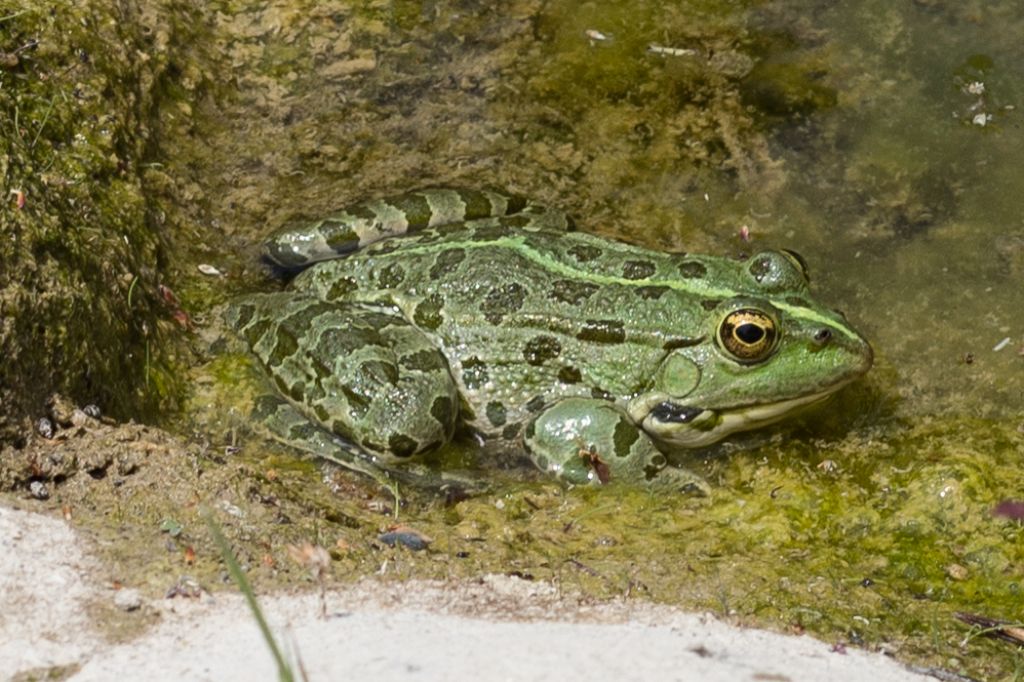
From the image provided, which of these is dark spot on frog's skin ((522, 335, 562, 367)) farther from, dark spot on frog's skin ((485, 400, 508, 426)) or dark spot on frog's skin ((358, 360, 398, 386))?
dark spot on frog's skin ((358, 360, 398, 386))

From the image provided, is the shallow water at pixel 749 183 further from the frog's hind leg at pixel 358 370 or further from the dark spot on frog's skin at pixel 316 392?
the dark spot on frog's skin at pixel 316 392

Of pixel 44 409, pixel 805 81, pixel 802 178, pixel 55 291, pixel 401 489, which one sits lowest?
pixel 401 489

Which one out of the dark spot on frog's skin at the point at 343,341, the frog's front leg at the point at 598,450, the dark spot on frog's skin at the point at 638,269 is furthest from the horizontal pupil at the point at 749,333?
the dark spot on frog's skin at the point at 343,341

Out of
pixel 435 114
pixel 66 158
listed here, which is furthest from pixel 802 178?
pixel 66 158

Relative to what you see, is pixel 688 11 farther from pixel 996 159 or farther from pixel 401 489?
pixel 401 489

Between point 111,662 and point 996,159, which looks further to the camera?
point 996,159

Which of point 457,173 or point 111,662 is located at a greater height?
point 457,173

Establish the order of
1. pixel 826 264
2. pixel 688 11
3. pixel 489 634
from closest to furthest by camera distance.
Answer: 1. pixel 489 634
2. pixel 826 264
3. pixel 688 11

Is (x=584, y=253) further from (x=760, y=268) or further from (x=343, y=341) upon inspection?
(x=343, y=341)
